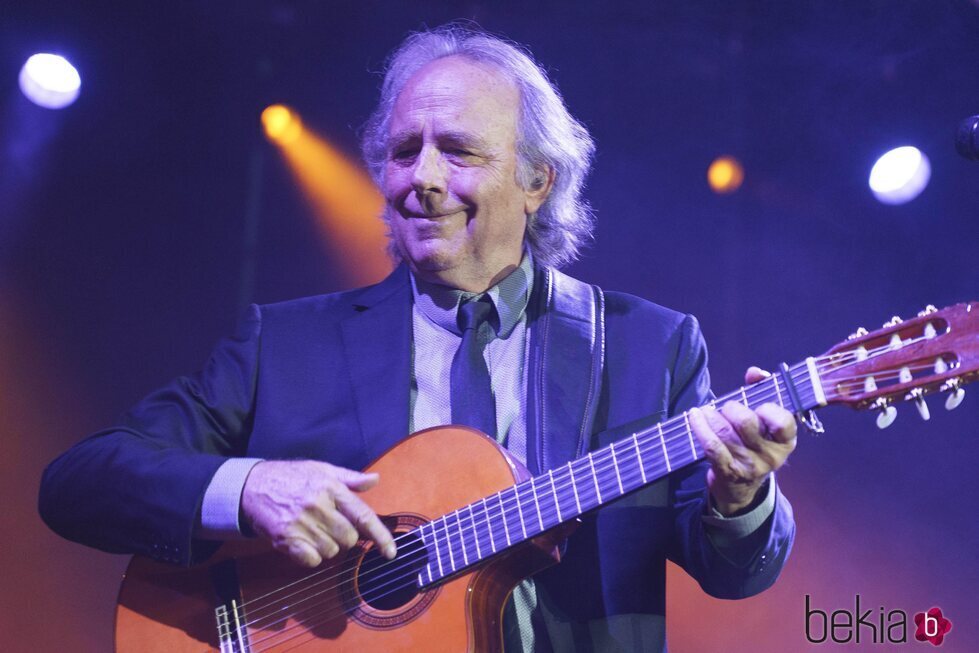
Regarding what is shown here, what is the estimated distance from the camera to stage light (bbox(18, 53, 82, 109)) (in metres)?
4.34

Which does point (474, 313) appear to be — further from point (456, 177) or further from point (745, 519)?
point (745, 519)

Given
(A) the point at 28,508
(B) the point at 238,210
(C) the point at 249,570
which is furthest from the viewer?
(B) the point at 238,210

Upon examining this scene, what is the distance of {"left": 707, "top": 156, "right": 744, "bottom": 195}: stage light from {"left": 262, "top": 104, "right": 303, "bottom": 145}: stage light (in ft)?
7.06

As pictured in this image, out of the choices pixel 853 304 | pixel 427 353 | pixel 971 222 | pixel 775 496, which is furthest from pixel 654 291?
pixel 775 496

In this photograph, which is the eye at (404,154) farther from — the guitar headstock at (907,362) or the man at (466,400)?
the guitar headstock at (907,362)

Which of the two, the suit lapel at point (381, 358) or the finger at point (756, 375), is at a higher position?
the suit lapel at point (381, 358)

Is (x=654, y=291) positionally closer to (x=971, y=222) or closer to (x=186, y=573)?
(x=971, y=222)

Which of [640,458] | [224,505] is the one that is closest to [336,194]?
[224,505]

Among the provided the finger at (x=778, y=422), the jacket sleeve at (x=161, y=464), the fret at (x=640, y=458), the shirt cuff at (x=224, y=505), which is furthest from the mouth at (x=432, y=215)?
the finger at (x=778, y=422)

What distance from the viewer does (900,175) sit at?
4652mm

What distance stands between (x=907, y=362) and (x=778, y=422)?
31cm

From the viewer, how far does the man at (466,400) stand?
2.35 m

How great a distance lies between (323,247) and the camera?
4621 mm

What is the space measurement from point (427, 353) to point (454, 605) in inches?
36.5
